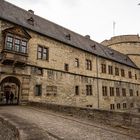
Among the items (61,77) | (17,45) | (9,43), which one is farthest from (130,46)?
(9,43)

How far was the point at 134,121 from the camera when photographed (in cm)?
694

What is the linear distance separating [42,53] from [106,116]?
10571 mm

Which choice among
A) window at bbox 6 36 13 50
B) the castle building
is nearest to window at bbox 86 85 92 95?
the castle building

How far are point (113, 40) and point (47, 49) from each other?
946 inches

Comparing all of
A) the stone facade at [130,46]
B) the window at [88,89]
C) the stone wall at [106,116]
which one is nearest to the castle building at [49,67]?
the window at [88,89]

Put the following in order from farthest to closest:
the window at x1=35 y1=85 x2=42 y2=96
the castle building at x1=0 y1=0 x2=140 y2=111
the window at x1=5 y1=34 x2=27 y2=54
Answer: the window at x1=35 y1=85 x2=42 y2=96
the castle building at x1=0 y1=0 x2=140 y2=111
the window at x1=5 y1=34 x2=27 y2=54

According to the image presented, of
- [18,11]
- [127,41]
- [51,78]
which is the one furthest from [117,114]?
[127,41]

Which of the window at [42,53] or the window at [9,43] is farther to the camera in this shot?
the window at [42,53]

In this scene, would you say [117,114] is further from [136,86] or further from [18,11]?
[136,86]

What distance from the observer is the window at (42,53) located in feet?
55.0

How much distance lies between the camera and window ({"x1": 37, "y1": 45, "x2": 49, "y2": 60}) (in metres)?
16.8

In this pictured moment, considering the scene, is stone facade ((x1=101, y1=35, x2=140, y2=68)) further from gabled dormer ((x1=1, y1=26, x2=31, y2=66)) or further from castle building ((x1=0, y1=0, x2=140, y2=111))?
gabled dormer ((x1=1, y1=26, x2=31, y2=66))

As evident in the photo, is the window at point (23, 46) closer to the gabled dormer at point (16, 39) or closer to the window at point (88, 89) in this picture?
the gabled dormer at point (16, 39)

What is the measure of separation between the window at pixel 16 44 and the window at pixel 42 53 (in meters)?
2.02
